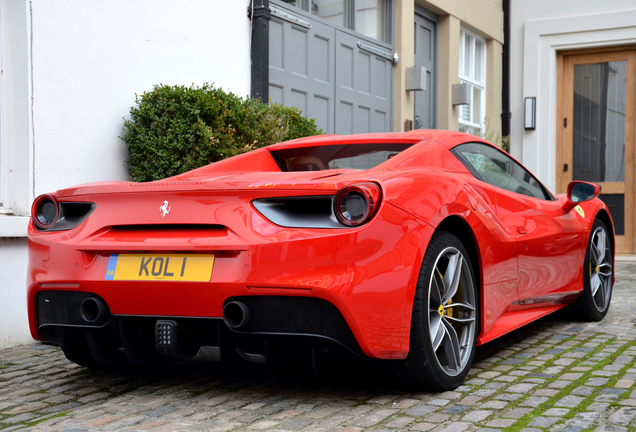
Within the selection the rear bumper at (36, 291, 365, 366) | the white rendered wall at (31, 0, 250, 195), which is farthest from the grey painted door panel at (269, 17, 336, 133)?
the rear bumper at (36, 291, 365, 366)

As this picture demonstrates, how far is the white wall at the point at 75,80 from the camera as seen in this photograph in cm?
461

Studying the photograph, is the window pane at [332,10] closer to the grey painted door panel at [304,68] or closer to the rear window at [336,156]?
the grey painted door panel at [304,68]

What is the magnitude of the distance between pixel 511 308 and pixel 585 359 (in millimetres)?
449

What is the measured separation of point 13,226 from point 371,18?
21.3 feet

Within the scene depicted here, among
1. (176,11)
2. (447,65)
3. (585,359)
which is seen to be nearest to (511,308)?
(585,359)

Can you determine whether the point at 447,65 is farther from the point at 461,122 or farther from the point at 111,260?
the point at 111,260

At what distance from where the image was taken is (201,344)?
2.79 m

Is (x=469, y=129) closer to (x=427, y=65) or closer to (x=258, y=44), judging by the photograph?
(x=427, y=65)

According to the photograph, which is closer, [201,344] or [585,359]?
[201,344]

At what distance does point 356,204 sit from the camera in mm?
2584

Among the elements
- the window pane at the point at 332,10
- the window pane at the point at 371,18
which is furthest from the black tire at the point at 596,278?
the window pane at the point at 371,18

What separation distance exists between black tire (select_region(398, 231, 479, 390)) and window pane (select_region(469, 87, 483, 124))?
1002cm

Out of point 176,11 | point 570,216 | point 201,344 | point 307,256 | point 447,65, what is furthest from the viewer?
point 447,65

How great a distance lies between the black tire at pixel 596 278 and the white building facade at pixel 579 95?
7.54 metres
